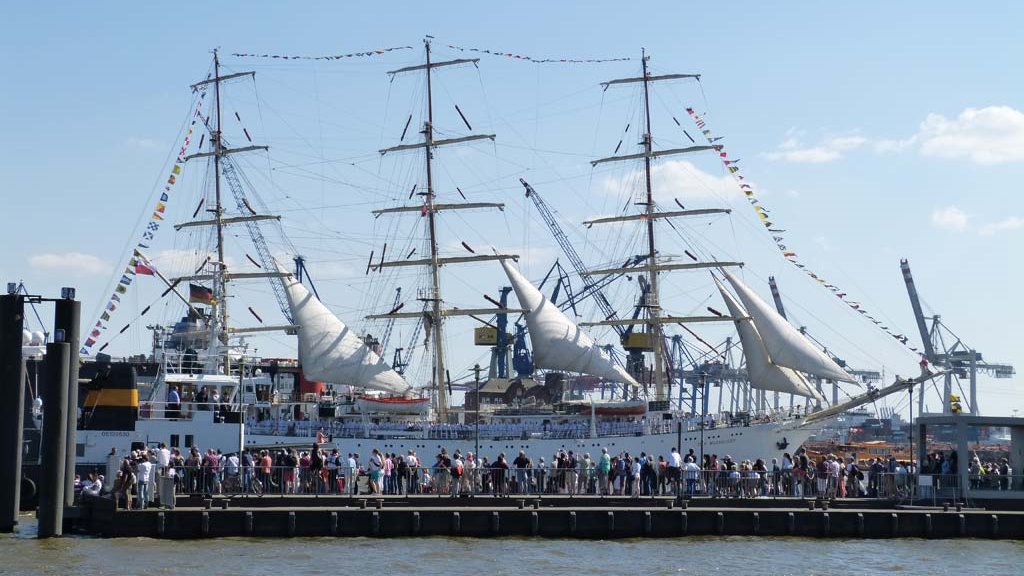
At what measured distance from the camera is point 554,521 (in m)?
36.3

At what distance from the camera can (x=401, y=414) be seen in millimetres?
63000

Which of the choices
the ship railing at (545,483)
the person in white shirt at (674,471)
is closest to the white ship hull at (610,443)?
the person in white shirt at (674,471)

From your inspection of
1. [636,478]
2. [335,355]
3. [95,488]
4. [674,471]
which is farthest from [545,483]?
[335,355]

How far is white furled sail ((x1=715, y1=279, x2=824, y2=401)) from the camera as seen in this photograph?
61656 mm

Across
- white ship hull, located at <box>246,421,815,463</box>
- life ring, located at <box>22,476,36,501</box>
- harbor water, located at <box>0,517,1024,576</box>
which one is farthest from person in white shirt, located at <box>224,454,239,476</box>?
white ship hull, located at <box>246,421,815,463</box>

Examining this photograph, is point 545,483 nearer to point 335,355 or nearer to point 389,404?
point 389,404

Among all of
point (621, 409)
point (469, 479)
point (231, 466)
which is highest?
point (621, 409)

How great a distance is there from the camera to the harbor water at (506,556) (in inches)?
1217

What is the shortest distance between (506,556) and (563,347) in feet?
112

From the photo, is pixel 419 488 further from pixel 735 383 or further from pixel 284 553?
pixel 735 383

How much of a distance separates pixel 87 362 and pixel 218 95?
67.0 feet

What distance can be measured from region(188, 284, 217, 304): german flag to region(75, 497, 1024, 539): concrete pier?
32534mm

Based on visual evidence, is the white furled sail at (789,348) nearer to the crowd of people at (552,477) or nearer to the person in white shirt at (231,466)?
the crowd of people at (552,477)

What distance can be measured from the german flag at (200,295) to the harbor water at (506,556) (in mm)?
33787
